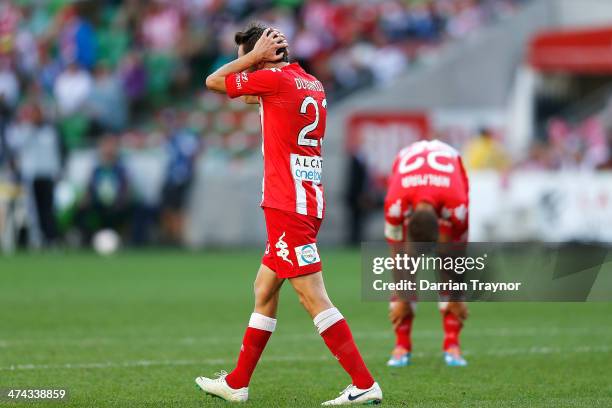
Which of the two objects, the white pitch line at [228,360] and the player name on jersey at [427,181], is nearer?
the white pitch line at [228,360]

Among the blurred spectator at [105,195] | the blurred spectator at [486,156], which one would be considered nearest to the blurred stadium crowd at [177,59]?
the blurred spectator at [105,195]

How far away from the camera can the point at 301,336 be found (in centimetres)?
1221

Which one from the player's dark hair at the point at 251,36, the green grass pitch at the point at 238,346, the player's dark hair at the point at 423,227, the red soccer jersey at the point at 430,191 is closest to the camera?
the player's dark hair at the point at 251,36

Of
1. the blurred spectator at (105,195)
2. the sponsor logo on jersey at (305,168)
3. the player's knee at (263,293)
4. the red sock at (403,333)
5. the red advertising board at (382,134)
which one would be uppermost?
the sponsor logo on jersey at (305,168)

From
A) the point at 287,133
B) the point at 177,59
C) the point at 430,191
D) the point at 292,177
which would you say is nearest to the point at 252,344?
the point at 292,177

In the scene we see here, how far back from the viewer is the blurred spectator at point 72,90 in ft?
89.0

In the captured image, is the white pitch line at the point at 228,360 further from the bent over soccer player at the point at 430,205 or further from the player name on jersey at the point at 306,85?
the player name on jersey at the point at 306,85

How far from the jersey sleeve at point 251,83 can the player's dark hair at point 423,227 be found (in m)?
2.06

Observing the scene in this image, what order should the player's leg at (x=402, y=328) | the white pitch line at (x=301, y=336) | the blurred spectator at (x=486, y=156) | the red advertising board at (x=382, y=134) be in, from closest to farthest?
the player's leg at (x=402, y=328) < the white pitch line at (x=301, y=336) < the blurred spectator at (x=486, y=156) < the red advertising board at (x=382, y=134)

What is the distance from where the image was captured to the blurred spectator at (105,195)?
24.6 m

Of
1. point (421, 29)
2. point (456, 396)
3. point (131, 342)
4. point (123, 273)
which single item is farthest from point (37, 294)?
point (421, 29)

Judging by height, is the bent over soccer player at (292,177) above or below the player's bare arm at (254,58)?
below

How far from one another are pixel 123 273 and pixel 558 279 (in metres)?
8.80

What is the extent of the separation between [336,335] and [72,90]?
2000 cm
